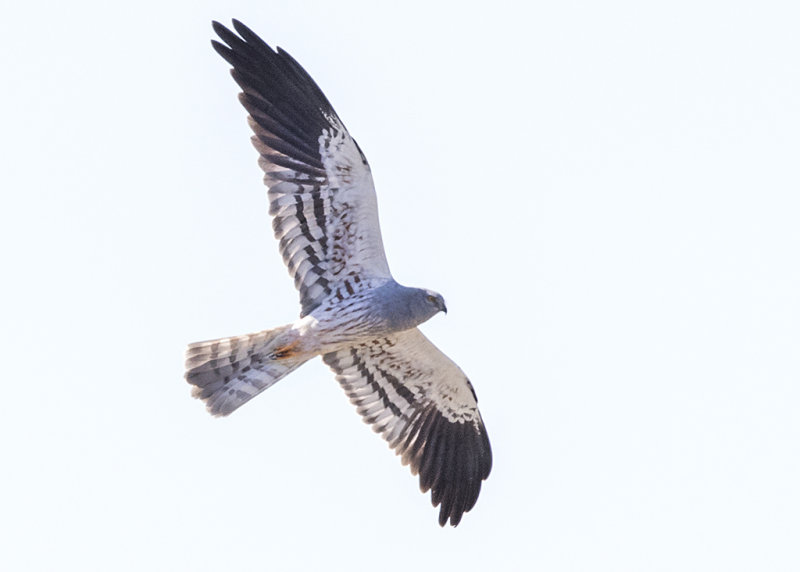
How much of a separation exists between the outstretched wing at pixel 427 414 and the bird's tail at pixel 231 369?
95 centimetres

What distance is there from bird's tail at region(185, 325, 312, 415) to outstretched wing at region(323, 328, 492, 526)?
954 mm

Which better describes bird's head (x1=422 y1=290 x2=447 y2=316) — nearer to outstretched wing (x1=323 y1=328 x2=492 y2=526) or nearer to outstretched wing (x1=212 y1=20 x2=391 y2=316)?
outstretched wing (x1=212 y1=20 x2=391 y2=316)

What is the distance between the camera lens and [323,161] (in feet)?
47.0

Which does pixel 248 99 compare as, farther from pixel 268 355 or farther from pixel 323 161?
pixel 268 355

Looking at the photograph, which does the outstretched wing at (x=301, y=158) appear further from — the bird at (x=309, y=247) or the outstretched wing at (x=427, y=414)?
the outstretched wing at (x=427, y=414)

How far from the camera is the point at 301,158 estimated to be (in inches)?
565

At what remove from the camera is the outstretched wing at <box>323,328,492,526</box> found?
15.5 m

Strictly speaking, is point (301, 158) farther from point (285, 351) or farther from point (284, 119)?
point (285, 351)

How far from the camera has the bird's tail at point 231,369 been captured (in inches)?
578

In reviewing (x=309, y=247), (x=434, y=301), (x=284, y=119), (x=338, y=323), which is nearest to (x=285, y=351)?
(x=338, y=323)

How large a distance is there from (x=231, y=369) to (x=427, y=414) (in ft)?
7.68

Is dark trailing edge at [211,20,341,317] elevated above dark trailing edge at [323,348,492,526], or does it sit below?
above

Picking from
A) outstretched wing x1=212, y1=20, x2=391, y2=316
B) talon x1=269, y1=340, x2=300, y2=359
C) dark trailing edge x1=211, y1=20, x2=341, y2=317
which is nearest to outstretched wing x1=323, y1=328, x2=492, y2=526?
talon x1=269, y1=340, x2=300, y2=359

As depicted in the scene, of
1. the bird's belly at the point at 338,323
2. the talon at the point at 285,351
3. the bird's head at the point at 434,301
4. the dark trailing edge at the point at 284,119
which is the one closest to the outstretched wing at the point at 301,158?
the dark trailing edge at the point at 284,119
